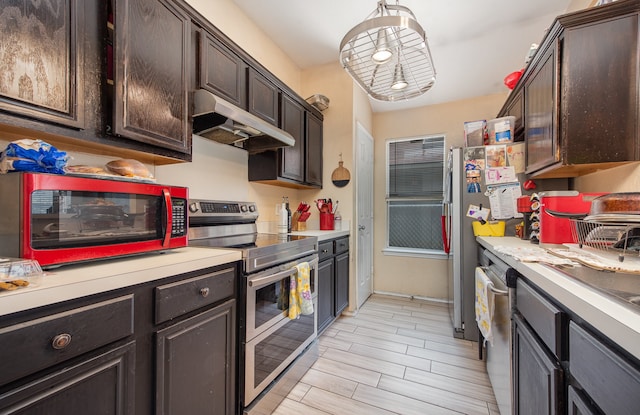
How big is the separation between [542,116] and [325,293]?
6.79 feet

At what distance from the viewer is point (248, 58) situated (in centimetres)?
196

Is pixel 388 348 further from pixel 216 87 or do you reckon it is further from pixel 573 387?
pixel 216 87

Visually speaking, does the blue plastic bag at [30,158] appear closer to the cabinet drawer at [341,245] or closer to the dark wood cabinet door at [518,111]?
the cabinet drawer at [341,245]

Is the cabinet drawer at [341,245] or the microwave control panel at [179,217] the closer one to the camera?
the microwave control panel at [179,217]

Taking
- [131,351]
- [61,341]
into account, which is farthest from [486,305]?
[61,341]

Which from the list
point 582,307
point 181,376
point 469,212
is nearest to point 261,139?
point 181,376

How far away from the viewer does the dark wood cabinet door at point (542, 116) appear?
1.56 metres

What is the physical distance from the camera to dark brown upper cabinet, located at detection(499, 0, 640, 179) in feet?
4.36

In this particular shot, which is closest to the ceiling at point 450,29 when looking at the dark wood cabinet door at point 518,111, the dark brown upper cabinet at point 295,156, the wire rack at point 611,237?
the dark wood cabinet door at point 518,111

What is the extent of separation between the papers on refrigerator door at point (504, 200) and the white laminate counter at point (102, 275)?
2.13 metres

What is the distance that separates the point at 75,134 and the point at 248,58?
4.23ft

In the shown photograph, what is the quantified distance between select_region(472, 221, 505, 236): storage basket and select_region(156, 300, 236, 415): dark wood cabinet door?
2006 millimetres

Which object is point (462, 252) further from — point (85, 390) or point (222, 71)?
point (85, 390)

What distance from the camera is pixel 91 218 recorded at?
940mm
